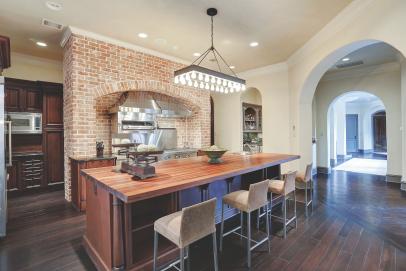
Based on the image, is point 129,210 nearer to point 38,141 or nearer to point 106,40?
point 106,40

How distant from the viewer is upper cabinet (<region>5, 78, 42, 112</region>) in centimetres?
441

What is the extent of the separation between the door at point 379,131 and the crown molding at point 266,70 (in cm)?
960

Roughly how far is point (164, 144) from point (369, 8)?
458 centimetres

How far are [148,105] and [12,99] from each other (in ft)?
9.33

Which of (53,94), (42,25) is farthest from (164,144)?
(42,25)

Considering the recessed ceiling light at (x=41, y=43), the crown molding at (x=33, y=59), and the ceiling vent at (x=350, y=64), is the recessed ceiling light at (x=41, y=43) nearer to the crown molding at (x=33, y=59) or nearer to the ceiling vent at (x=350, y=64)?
the crown molding at (x=33, y=59)

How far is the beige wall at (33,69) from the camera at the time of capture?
15.6 ft

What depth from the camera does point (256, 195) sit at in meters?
2.25

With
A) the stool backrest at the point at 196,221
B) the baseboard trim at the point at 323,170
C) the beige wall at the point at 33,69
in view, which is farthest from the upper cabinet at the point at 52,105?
the baseboard trim at the point at 323,170

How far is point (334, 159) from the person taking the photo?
7801mm

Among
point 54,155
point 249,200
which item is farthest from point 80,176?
point 249,200

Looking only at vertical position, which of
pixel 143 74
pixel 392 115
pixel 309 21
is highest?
pixel 309 21

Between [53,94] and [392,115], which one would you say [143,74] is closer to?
[53,94]

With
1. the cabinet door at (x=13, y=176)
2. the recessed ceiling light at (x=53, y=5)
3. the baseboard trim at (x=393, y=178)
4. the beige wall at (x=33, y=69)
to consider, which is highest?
the recessed ceiling light at (x=53, y=5)
